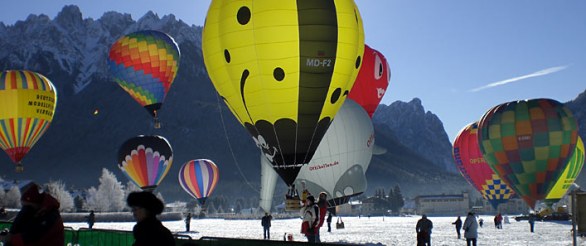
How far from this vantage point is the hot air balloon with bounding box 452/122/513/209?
46.9m

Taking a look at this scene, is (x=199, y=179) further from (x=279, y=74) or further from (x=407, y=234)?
(x=279, y=74)

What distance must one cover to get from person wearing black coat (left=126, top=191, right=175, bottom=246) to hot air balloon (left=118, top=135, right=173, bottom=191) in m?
40.4

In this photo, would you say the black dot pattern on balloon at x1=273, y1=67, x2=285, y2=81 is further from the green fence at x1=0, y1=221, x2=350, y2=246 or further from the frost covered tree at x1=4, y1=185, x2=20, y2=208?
the frost covered tree at x1=4, y1=185, x2=20, y2=208

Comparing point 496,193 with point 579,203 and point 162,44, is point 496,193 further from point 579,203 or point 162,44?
point 579,203

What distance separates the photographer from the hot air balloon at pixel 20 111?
3656cm

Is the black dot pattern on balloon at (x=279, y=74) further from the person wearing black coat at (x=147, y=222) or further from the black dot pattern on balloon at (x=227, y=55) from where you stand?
the person wearing black coat at (x=147, y=222)

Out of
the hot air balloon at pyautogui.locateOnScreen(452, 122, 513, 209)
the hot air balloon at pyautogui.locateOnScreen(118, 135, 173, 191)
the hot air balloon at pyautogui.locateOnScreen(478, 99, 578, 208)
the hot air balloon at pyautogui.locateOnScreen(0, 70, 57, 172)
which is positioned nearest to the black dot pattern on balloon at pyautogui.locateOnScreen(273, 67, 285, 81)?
the hot air balloon at pyautogui.locateOnScreen(478, 99, 578, 208)

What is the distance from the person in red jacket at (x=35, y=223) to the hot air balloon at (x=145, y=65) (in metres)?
34.6

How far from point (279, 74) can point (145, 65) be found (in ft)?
75.7

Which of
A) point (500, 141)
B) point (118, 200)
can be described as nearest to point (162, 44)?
point (500, 141)

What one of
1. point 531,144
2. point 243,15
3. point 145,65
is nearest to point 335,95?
point 243,15

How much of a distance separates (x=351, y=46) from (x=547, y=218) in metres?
44.2

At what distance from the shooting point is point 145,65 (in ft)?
138

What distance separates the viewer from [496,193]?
157ft
